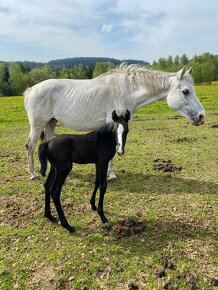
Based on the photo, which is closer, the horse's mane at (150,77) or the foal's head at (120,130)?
the foal's head at (120,130)

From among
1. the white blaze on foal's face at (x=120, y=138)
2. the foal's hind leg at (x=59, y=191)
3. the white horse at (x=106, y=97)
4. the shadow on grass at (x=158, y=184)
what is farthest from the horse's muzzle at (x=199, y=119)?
the foal's hind leg at (x=59, y=191)

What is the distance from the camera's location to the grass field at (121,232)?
3654 millimetres

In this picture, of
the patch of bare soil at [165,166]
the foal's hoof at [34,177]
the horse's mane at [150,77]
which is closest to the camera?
the horse's mane at [150,77]

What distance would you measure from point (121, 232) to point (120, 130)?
1739 mm

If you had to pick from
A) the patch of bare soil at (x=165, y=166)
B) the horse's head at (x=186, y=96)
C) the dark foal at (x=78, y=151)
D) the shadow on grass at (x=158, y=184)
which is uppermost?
the horse's head at (x=186, y=96)

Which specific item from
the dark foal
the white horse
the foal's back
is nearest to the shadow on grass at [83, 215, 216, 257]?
the dark foal

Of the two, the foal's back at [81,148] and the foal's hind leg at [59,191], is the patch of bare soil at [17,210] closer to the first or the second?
the foal's hind leg at [59,191]

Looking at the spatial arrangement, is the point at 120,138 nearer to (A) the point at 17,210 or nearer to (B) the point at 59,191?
(B) the point at 59,191

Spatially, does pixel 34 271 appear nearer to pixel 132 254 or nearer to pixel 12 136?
pixel 132 254

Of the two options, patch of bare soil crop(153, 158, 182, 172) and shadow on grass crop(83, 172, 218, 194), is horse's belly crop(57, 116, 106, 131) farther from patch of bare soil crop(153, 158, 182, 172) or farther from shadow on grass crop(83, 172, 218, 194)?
patch of bare soil crop(153, 158, 182, 172)

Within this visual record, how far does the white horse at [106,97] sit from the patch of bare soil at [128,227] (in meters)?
2.61

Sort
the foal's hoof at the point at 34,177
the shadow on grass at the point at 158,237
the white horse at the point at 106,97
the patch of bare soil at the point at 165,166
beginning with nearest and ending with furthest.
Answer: the shadow on grass at the point at 158,237 → the white horse at the point at 106,97 → the foal's hoof at the point at 34,177 → the patch of bare soil at the point at 165,166

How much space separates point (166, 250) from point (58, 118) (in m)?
4.14

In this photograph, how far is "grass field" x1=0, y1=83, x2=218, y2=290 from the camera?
144 inches
